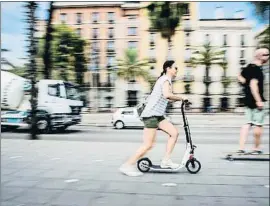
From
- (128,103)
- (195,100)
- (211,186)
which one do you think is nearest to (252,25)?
(195,100)

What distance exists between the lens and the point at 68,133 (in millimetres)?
1833

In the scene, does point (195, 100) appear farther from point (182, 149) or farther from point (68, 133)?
point (68, 133)

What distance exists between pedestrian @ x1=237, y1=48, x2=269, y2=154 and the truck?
0.91m

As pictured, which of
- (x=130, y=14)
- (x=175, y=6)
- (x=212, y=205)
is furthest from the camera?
(x=130, y=14)

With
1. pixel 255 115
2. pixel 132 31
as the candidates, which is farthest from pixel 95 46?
pixel 255 115

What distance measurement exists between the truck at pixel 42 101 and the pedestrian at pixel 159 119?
0.38 m

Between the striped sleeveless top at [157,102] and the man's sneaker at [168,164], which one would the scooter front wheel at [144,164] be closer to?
the man's sneaker at [168,164]

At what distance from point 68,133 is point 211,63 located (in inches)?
34.7

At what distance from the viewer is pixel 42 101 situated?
1825 mm

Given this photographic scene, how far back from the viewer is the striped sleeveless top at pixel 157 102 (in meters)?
1.71

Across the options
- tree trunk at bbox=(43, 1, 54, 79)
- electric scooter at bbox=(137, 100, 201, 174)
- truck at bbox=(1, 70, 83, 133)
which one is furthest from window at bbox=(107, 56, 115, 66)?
electric scooter at bbox=(137, 100, 201, 174)

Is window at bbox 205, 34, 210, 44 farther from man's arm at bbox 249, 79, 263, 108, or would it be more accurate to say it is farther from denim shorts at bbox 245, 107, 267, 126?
denim shorts at bbox 245, 107, 267, 126

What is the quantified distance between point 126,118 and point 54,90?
0.42 meters

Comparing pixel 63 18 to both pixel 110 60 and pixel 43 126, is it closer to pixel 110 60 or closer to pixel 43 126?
pixel 110 60
